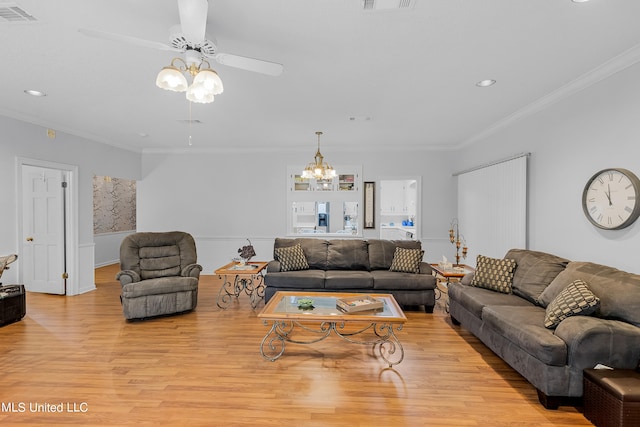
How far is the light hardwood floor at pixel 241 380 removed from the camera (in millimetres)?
2209

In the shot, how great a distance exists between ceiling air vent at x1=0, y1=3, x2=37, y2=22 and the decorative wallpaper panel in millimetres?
6179

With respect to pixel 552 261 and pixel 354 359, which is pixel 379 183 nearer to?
pixel 552 261

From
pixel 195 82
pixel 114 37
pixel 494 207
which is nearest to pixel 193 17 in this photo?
pixel 195 82

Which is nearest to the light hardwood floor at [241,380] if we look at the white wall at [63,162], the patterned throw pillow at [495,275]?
the patterned throw pillow at [495,275]

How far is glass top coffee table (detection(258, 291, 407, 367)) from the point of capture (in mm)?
2904

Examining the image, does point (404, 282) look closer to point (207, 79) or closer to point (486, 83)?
point (486, 83)

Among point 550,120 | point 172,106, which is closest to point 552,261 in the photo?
point 550,120

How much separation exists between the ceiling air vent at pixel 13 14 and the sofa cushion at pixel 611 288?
4692 millimetres

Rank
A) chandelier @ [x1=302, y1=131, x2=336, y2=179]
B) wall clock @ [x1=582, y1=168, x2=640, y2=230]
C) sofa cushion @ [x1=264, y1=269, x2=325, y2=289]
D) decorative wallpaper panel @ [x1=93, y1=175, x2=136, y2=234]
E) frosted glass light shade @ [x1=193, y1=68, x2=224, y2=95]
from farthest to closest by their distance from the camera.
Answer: decorative wallpaper panel @ [x1=93, y1=175, x2=136, y2=234] → chandelier @ [x1=302, y1=131, x2=336, y2=179] → sofa cushion @ [x1=264, y1=269, x2=325, y2=289] → wall clock @ [x1=582, y1=168, x2=640, y2=230] → frosted glass light shade @ [x1=193, y1=68, x2=224, y2=95]

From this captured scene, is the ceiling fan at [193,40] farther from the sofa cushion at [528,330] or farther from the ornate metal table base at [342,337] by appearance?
the sofa cushion at [528,330]

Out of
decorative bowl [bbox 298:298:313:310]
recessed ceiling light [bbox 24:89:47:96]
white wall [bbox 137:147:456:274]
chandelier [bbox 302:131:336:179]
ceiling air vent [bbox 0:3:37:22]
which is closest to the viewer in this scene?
ceiling air vent [bbox 0:3:37:22]

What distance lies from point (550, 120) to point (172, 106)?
4.65m

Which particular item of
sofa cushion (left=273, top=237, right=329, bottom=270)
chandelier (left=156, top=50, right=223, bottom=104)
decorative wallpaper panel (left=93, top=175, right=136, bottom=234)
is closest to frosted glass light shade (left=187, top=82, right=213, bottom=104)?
chandelier (left=156, top=50, right=223, bottom=104)

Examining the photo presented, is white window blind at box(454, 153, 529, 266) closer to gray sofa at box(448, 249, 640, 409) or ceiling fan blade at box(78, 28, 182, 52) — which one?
gray sofa at box(448, 249, 640, 409)
